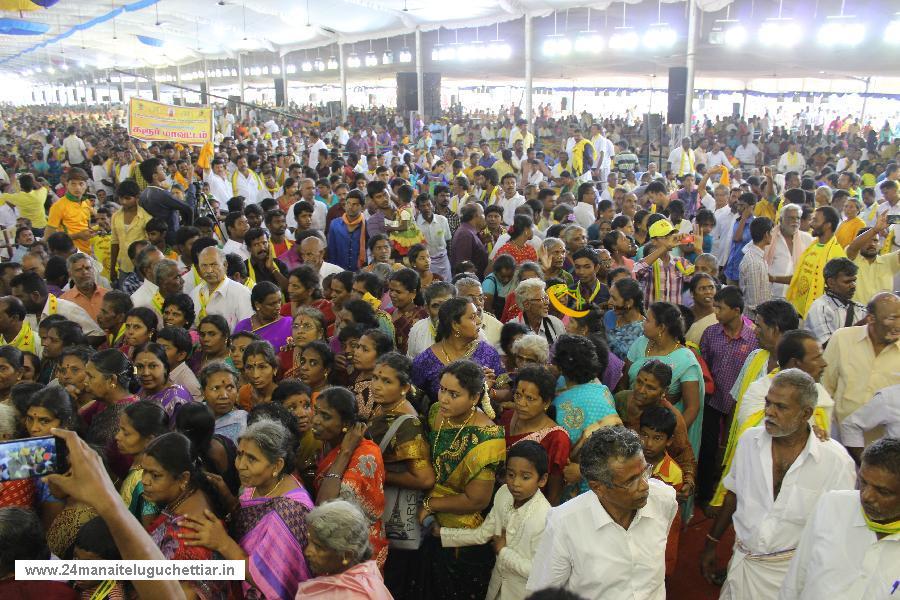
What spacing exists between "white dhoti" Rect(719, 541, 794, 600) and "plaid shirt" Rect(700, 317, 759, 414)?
1.47m

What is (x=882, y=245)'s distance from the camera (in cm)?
661

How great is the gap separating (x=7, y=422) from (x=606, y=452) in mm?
2489

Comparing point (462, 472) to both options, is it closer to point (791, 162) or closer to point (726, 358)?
point (726, 358)

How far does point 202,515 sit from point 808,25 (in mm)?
15904

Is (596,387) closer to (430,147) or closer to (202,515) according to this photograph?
(202,515)

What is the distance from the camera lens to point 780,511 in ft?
8.44

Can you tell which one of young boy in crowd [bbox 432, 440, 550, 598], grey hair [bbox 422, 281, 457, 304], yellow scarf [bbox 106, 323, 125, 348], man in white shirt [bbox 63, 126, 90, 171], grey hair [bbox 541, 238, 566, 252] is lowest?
young boy in crowd [bbox 432, 440, 550, 598]

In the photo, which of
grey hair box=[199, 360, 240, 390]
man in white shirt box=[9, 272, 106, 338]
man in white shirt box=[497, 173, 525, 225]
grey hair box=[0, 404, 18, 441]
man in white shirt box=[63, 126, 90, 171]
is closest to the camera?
grey hair box=[0, 404, 18, 441]

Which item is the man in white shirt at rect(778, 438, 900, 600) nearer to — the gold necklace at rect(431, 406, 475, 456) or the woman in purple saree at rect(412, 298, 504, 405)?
the gold necklace at rect(431, 406, 475, 456)

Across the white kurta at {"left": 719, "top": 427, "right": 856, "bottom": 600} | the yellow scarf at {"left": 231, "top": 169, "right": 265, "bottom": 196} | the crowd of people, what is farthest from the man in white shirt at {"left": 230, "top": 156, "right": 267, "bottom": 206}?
the white kurta at {"left": 719, "top": 427, "right": 856, "bottom": 600}

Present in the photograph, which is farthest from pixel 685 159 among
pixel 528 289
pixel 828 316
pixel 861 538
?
pixel 861 538

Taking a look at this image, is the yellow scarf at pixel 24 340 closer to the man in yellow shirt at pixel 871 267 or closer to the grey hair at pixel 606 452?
the grey hair at pixel 606 452

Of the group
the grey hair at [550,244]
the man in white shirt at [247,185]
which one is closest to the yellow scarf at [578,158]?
the man in white shirt at [247,185]

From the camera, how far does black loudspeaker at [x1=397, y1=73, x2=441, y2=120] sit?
827 inches
